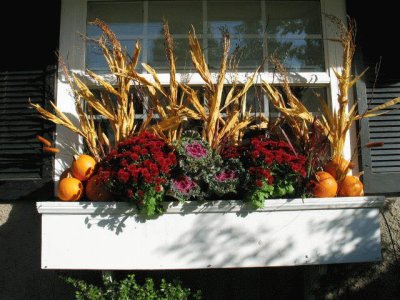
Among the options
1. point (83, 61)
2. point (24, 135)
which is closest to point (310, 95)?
point (83, 61)

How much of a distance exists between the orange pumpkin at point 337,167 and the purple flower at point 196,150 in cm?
89

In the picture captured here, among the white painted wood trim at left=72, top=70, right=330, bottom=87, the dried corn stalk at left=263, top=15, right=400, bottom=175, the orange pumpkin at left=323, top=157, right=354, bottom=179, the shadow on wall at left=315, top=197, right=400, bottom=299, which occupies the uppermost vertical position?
the white painted wood trim at left=72, top=70, right=330, bottom=87

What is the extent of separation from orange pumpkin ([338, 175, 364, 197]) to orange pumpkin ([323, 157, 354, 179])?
5 cm

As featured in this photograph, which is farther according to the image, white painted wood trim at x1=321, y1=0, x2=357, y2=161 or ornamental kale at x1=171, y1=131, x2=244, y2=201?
white painted wood trim at x1=321, y1=0, x2=357, y2=161

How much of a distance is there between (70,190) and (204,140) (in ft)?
3.09

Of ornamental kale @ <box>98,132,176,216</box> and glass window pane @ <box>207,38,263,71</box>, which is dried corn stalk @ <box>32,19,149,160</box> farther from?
glass window pane @ <box>207,38,263,71</box>

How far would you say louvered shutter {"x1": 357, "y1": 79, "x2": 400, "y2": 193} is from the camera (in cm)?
323

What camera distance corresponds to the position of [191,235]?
2.75 m

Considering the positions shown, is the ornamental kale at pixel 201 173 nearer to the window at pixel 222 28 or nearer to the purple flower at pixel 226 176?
the purple flower at pixel 226 176

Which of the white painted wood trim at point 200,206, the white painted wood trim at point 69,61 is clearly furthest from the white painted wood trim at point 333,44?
the white painted wood trim at point 69,61

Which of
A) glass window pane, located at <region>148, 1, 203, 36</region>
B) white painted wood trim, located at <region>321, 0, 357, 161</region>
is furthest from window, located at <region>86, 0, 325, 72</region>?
white painted wood trim, located at <region>321, 0, 357, 161</region>

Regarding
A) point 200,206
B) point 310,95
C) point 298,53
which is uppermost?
point 298,53

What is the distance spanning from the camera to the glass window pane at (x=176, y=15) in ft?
11.8

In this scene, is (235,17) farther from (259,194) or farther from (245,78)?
(259,194)
